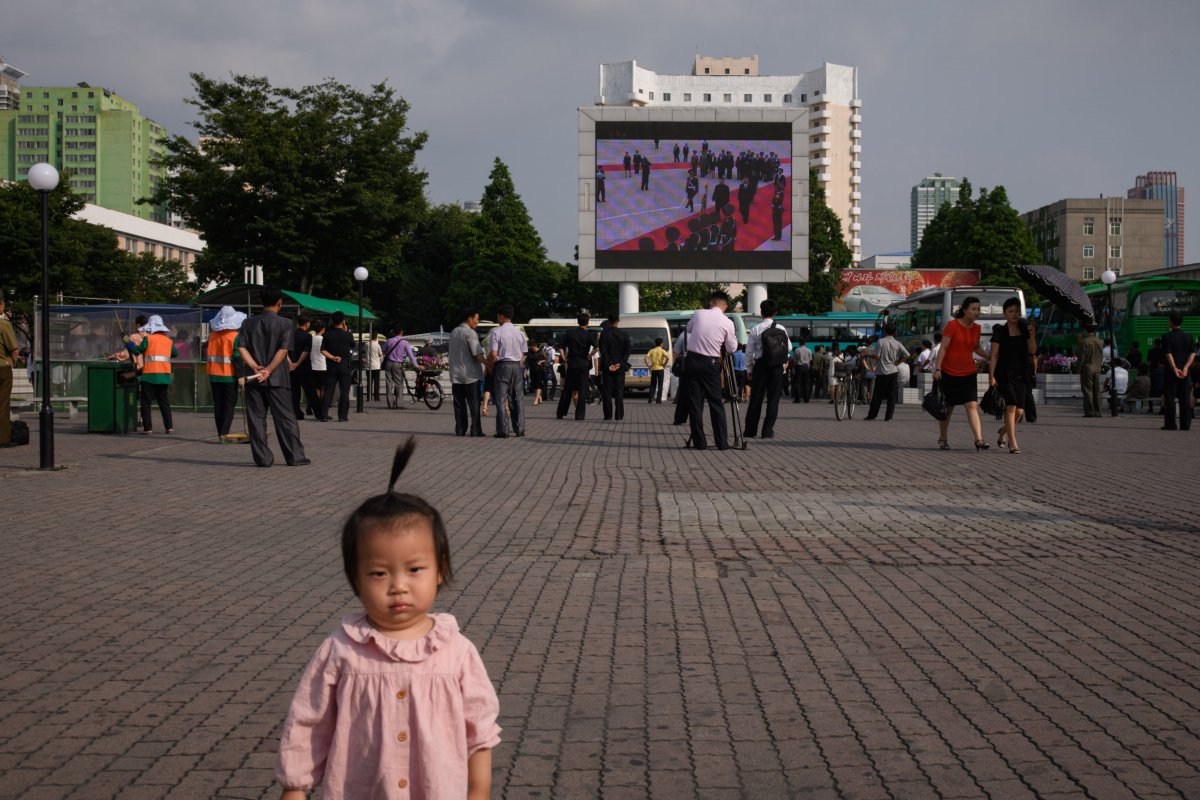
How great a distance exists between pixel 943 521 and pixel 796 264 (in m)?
42.8

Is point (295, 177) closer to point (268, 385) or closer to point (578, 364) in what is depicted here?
point (578, 364)

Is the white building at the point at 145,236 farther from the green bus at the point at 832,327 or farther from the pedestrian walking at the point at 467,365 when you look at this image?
the pedestrian walking at the point at 467,365

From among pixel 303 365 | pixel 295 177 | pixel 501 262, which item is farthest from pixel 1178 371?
pixel 501 262

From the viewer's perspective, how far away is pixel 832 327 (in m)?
61.5

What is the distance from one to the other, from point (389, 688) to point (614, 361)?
20.4m

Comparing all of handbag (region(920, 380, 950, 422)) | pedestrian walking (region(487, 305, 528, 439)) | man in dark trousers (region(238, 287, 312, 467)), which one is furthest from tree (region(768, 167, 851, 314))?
man in dark trousers (region(238, 287, 312, 467))

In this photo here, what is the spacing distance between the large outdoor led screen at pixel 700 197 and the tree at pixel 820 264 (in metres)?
37.6

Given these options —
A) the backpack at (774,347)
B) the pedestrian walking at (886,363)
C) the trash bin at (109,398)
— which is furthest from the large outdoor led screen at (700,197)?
the backpack at (774,347)

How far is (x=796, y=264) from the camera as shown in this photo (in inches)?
2014

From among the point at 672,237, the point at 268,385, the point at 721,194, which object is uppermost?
the point at 721,194

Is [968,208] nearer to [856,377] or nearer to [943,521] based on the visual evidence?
[856,377]

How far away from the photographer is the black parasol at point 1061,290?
25.7 m

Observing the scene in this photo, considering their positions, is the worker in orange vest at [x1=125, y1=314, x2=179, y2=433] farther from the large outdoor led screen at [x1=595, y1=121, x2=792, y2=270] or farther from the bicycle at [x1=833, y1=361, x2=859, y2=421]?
the large outdoor led screen at [x1=595, y1=121, x2=792, y2=270]

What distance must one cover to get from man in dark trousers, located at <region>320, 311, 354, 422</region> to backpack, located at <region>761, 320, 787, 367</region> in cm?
923
